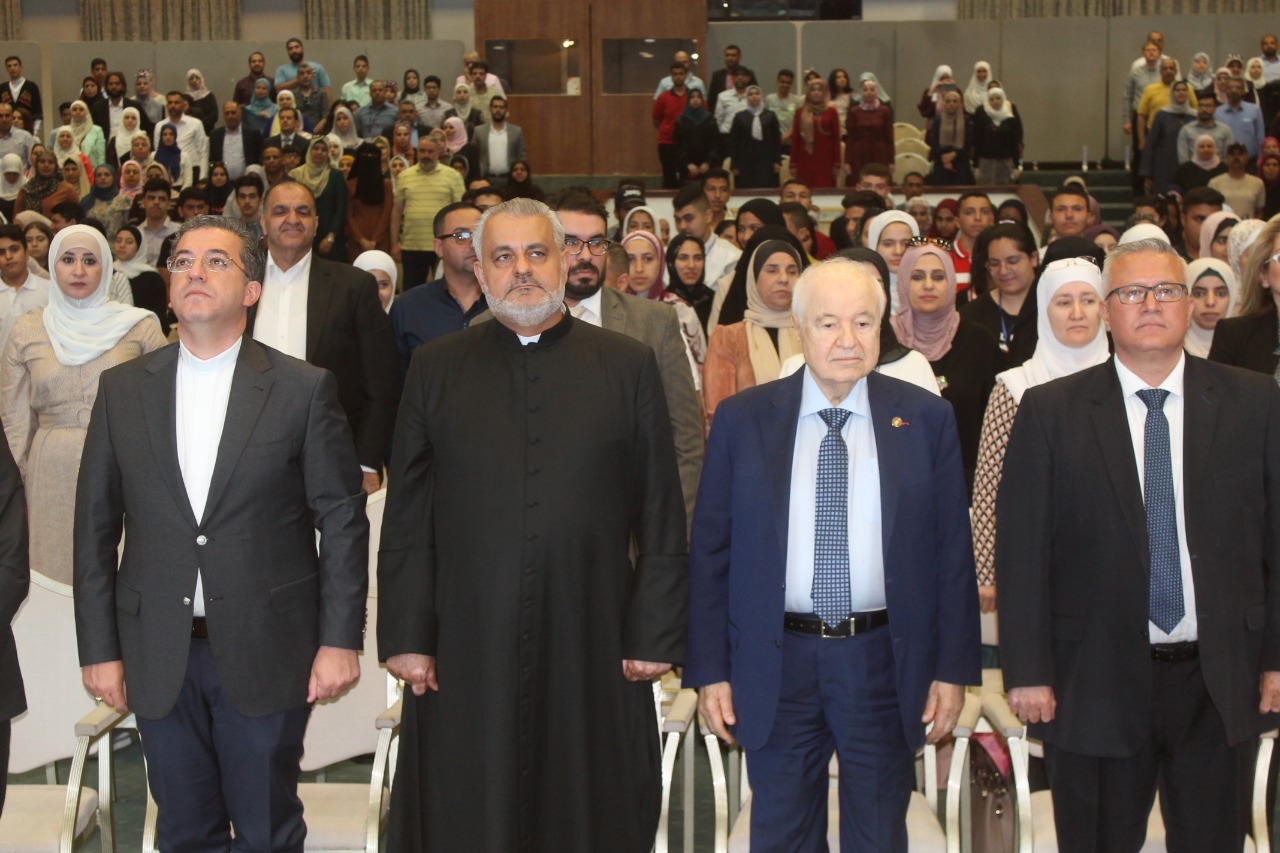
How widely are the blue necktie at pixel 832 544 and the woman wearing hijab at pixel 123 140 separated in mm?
11977

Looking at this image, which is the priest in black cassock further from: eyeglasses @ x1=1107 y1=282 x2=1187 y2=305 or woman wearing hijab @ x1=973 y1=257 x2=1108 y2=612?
woman wearing hijab @ x1=973 y1=257 x2=1108 y2=612

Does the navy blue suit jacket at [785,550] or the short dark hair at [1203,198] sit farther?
the short dark hair at [1203,198]

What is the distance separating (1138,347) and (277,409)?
5.78ft

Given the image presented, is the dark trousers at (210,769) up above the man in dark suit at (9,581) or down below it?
below

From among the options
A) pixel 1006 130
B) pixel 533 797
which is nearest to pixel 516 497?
pixel 533 797

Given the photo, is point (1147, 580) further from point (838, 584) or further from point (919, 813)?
point (919, 813)

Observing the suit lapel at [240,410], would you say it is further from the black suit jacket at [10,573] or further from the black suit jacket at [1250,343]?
the black suit jacket at [1250,343]

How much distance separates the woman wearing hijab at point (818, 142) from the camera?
13.4 metres

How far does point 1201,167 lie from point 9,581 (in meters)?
11.0

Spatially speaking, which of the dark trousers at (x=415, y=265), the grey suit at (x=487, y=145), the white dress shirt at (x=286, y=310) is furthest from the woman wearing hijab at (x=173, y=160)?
the white dress shirt at (x=286, y=310)

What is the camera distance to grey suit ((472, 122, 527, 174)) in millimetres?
13258

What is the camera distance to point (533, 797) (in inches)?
125

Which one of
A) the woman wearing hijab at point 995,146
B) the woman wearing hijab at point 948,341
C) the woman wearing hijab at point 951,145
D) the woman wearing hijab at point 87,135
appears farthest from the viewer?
the woman wearing hijab at point 87,135

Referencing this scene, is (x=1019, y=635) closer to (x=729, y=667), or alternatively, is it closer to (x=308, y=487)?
(x=729, y=667)
